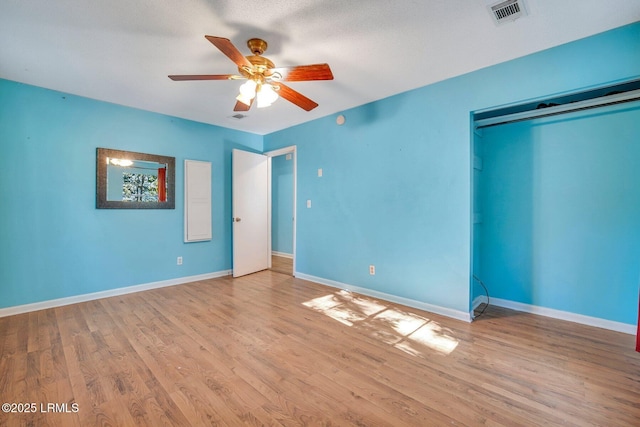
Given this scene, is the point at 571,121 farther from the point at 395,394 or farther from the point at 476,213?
the point at 395,394

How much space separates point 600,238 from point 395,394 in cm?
256

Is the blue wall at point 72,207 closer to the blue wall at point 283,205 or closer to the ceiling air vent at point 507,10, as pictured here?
the blue wall at point 283,205

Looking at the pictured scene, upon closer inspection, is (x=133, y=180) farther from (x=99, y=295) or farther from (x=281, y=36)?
(x=281, y=36)

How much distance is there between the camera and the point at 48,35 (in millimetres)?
2160

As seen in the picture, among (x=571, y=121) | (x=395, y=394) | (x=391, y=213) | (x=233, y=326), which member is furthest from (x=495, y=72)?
(x=233, y=326)

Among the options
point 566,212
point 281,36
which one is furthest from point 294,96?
point 566,212

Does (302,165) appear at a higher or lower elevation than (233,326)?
higher

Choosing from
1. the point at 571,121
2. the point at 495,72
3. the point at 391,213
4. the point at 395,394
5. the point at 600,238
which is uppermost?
the point at 495,72

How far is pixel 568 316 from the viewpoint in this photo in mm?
2756

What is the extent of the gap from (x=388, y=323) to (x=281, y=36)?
2771 mm

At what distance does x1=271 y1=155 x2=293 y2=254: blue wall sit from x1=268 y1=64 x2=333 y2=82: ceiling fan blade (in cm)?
399

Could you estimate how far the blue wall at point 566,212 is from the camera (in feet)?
8.18

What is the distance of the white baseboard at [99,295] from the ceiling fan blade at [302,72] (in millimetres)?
3361

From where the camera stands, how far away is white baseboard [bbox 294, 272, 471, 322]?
2838mm
